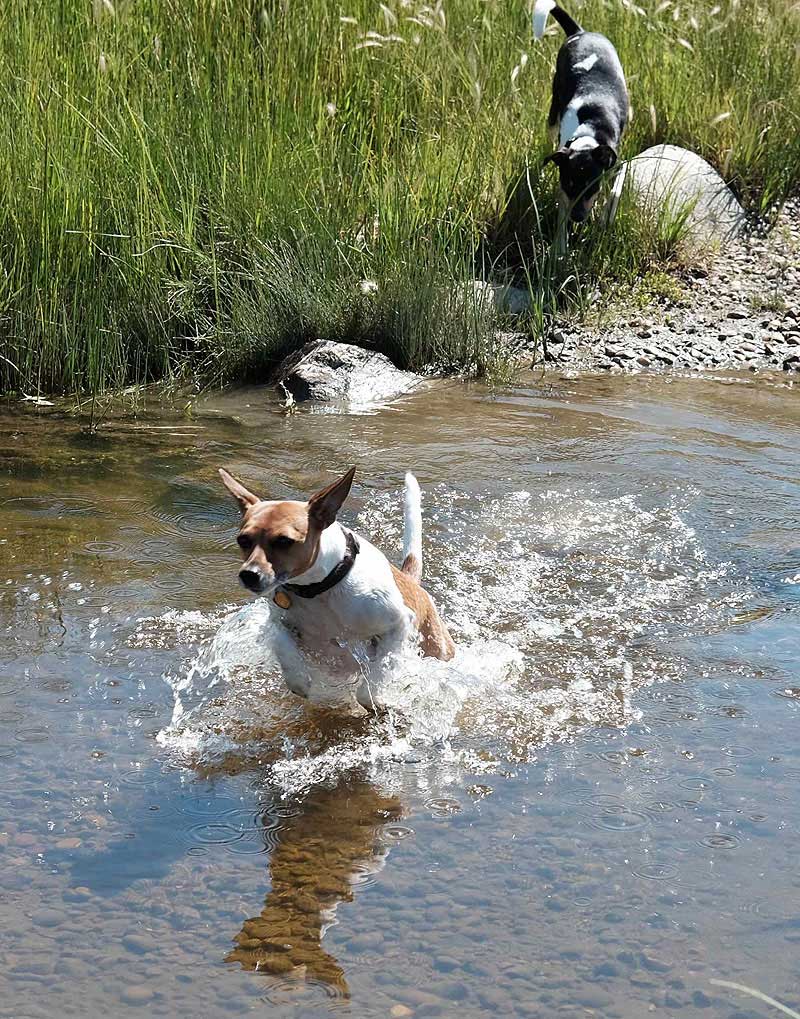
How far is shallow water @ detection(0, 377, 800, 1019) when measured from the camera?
3.23 meters

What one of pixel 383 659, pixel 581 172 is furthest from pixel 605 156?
pixel 383 659

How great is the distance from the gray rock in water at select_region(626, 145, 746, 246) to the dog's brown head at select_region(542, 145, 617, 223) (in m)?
0.61

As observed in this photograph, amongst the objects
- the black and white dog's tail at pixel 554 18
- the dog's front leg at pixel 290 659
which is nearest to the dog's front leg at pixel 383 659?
the dog's front leg at pixel 290 659

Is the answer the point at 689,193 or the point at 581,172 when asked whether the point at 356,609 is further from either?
the point at 689,193

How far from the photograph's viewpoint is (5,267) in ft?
26.2

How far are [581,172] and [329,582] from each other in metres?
6.24

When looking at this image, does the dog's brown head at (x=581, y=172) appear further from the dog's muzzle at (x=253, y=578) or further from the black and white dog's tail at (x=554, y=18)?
the dog's muzzle at (x=253, y=578)

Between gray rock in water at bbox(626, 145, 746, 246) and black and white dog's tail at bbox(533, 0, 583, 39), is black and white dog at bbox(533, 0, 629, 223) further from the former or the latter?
gray rock in water at bbox(626, 145, 746, 246)

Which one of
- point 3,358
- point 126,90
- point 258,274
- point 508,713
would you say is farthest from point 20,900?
point 126,90

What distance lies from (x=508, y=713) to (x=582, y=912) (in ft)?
4.24

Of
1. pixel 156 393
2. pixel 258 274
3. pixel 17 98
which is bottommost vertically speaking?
pixel 156 393

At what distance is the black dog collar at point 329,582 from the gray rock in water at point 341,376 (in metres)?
4.15

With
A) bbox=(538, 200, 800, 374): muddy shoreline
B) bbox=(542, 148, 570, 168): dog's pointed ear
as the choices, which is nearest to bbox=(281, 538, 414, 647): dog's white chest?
bbox=(538, 200, 800, 374): muddy shoreline

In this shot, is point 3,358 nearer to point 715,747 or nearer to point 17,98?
point 17,98
